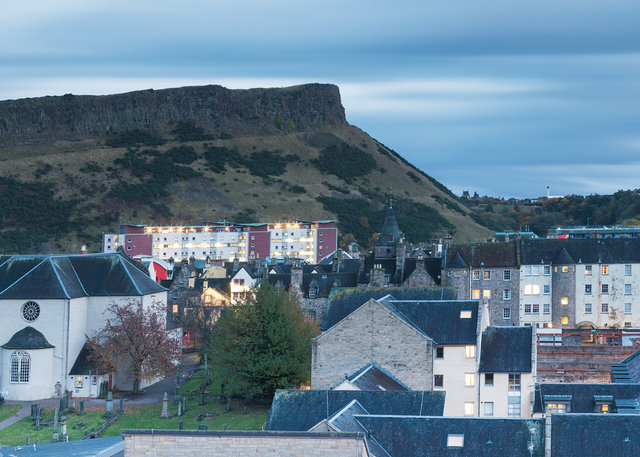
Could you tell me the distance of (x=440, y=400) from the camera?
40656 mm

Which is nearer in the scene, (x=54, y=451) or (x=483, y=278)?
(x=54, y=451)

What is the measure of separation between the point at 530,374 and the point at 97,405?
30.2 metres

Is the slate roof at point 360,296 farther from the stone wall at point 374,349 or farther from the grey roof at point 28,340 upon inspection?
the grey roof at point 28,340

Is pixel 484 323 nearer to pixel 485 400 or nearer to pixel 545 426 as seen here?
pixel 485 400

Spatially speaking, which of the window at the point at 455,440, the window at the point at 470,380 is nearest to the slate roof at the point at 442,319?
the window at the point at 470,380

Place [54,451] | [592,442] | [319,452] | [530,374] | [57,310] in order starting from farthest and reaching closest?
[57,310], [530,374], [54,451], [592,442], [319,452]

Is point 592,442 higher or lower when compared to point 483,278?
lower

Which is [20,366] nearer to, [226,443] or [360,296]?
[360,296]

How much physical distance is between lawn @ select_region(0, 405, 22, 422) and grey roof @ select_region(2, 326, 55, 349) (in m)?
5.10

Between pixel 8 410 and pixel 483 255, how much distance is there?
144 ft

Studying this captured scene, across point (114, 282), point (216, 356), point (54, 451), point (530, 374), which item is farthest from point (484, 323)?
point (114, 282)

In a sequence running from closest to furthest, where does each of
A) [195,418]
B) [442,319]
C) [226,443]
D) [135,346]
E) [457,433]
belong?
[226,443]
[457,433]
[442,319]
[195,418]
[135,346]

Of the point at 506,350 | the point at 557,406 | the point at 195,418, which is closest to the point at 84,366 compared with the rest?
the point at 195,418

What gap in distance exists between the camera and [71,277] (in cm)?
7475
